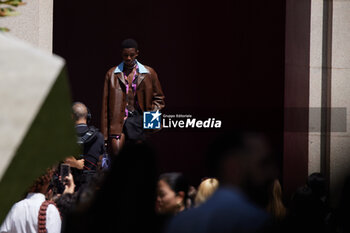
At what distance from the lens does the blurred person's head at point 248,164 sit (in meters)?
1.93

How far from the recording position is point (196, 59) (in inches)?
437

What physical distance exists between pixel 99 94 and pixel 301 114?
10.9 ft

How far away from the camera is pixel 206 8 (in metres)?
11.1

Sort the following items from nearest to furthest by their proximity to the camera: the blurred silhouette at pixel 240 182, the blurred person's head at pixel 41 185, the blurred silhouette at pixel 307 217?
the blurred silhouette at pixel 240 182
the blurred silhouette at pixel 307 217
the blurred person's head at pixel 41 185

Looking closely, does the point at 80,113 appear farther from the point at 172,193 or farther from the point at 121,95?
the point at 172,193

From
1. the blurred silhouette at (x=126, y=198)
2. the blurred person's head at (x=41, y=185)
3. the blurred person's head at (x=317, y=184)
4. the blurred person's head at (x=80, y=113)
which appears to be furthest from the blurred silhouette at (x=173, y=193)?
the blurred person's head at (x=80, y=113)

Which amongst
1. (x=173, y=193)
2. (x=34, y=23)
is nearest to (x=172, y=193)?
(x=173, y=193)

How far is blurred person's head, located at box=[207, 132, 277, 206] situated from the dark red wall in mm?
8748

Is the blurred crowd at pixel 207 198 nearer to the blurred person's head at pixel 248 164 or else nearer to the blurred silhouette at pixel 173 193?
the blurred person's head at pixel 248 164

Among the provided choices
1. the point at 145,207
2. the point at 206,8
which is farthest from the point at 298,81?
the point at 145,207

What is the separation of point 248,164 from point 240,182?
6cm

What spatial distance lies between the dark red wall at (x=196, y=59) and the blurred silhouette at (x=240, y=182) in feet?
28.6

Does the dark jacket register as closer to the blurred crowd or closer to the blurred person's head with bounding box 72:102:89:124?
the blurred person's head with bounding box 72:102:89:124

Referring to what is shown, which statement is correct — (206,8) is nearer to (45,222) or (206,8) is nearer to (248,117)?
(248,117)
